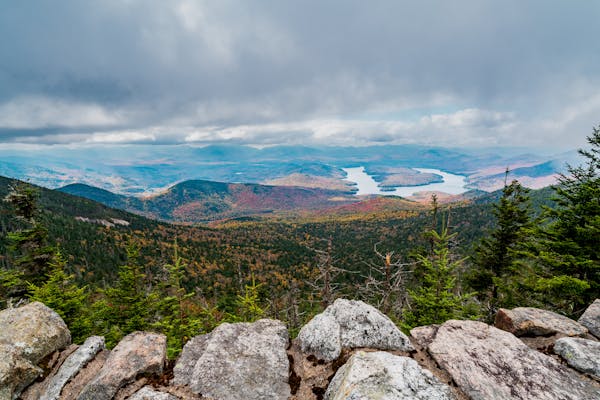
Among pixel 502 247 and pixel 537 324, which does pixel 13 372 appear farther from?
pixel 502 247

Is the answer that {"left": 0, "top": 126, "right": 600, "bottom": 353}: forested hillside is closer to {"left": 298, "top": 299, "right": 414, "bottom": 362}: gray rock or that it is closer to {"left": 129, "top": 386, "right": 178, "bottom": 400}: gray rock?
{"left": 298, "top": 299, "right": 414, "bottom": 362}: gray rock

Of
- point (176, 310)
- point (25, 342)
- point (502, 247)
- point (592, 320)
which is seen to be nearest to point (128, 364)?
point (25, 342)

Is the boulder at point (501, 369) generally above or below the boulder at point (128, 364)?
above

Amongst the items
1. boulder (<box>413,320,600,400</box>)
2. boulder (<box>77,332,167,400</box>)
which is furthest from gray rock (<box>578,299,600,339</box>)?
boulder (<box>77,332,167,400</box>)

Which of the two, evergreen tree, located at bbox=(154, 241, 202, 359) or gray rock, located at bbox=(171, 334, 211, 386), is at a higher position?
gray rock, located at bbox=(171, 334, 211, 386)

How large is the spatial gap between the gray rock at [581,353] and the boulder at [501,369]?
349 millimetres

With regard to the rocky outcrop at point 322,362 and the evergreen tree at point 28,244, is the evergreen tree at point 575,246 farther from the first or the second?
the evergreen tree at point 28,244

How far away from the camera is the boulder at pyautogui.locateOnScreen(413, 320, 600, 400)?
641 cm

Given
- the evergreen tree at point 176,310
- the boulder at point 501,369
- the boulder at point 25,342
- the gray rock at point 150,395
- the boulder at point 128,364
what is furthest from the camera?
the evergreen tree at point 176,310

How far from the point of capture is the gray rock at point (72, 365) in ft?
25.8

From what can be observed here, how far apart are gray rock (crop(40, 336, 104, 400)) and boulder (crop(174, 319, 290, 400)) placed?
3246 mm

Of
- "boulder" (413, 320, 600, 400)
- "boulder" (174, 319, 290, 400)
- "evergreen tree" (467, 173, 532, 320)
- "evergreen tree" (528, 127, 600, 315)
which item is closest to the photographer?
"boulder" (413, 320, 600, 400)

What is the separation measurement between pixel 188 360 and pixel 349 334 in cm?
535

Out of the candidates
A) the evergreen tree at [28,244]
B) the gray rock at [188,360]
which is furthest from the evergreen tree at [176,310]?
the evergreen tree at [28,244]
